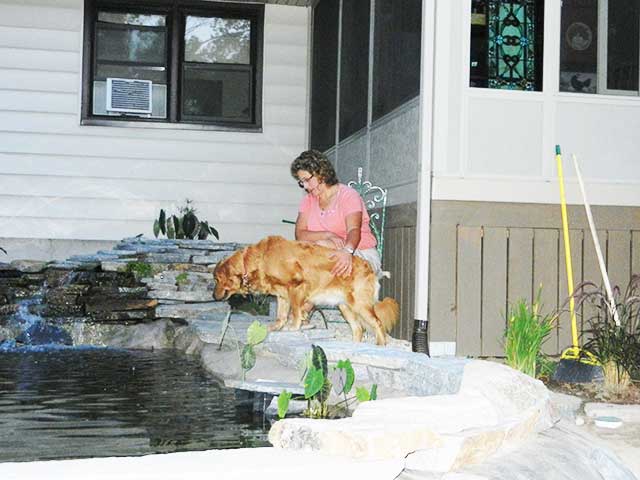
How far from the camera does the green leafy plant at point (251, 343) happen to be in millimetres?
4449

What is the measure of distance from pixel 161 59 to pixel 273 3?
1.33 m

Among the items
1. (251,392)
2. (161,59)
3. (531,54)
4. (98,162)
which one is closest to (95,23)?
(161,59)

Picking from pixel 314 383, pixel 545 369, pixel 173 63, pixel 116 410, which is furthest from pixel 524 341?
pixel 173 63

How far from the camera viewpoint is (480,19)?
619 centimetres

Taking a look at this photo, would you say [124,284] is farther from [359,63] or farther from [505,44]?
[505,44]

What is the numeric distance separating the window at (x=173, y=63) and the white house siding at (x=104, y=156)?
0.47 feet

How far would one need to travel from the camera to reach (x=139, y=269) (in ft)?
25.5

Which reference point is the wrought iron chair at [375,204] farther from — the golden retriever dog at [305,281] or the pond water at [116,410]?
the pond water at [116,410]

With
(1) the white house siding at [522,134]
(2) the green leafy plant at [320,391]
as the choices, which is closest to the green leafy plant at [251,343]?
(2) the green leafy plant at [320,391]

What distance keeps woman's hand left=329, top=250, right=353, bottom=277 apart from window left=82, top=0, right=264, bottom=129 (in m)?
4.75

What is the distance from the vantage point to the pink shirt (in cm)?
574

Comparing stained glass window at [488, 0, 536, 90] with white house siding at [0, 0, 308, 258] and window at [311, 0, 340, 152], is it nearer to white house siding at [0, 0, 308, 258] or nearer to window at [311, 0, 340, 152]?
window at [311, 0, 340, 152]

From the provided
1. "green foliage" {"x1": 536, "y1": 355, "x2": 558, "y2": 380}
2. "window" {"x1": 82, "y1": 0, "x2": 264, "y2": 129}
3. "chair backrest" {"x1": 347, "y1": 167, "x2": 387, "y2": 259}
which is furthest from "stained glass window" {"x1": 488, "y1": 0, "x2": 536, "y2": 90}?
"window" {"x1": 82, "y1": 0, "x2": 264, "y2": 129}

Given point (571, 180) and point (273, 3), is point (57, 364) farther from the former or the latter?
point (273, 3)
